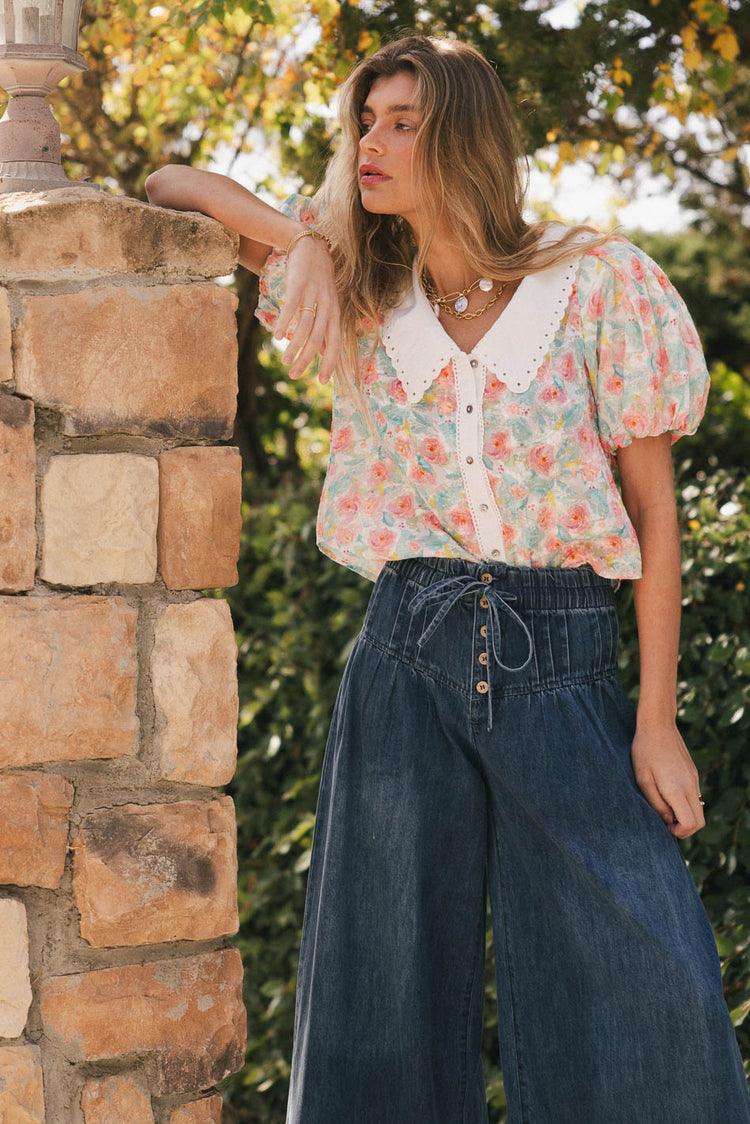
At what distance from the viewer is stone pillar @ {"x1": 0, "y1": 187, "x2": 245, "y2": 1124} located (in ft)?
A: 5.43

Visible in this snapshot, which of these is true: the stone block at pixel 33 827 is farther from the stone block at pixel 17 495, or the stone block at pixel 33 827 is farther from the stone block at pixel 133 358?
the stone block at pixel 133 358

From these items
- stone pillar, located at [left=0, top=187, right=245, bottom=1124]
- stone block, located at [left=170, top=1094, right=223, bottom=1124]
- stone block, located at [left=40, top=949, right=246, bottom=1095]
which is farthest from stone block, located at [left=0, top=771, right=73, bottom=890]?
stone block, located at [left=170, top=1094, right=223, bottom=1124]

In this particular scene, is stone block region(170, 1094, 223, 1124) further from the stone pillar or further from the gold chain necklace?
the gold chain necklace

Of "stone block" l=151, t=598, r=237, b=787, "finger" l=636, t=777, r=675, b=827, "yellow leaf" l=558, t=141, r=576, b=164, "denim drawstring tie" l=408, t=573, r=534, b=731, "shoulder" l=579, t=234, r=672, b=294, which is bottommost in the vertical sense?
"finger" l=636, t=777, r=675, b=827

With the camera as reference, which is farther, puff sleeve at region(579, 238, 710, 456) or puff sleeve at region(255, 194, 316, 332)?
puff sleeve at region(255, 194, 316, 332)

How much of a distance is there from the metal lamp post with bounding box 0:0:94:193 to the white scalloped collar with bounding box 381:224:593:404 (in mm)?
538

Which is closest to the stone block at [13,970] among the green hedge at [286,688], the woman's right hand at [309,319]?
the woman's right hand at [309,319]

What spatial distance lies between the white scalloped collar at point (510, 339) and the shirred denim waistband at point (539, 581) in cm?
25

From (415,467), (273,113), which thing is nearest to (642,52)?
Answer: (273,113)

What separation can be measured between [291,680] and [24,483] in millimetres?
1789

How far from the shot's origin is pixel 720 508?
8.85 ft

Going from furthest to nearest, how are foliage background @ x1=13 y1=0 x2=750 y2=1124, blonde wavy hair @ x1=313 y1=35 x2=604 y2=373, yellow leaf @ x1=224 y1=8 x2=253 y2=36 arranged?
yellow leaf @ x1=224 y1=8 x2=253 y2=36 < foliage background @ x1=13 y1=0 x2=750 y2=1124 < blonde wavy hair @ x1=313 y1=35 x2=604 y2=373

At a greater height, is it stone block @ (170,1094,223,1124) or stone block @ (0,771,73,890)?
stone block @ (0,771,73,890)

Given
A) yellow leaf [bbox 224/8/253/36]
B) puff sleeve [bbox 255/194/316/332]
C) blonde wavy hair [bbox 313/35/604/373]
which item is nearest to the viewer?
blonde wavy hair [bbox 313/35/604/373]
